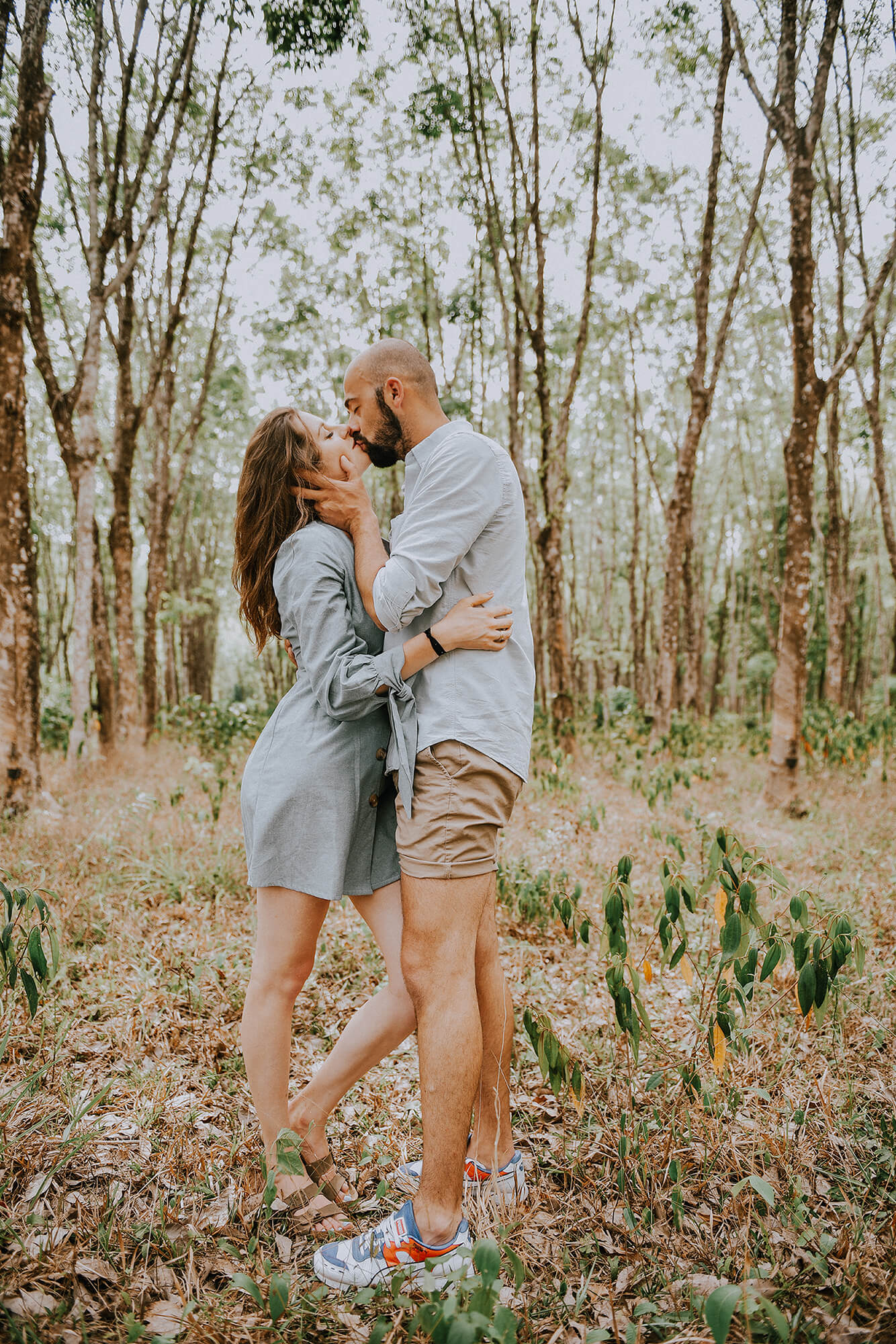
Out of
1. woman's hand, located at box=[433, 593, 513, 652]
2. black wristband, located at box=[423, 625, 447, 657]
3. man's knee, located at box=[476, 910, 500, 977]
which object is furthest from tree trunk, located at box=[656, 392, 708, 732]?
man's knee, located at box=[476, 910, 500, 977]

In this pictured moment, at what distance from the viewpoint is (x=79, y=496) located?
6.74 m

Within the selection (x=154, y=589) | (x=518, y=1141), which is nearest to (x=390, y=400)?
(x=518, y=1141)

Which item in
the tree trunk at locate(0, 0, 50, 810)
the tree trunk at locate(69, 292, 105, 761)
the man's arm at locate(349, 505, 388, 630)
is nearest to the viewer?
the man's arm at locate(349, 505, 388, 630)

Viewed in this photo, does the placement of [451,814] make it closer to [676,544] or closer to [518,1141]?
[518,1141]

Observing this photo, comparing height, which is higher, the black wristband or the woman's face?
the woman's face

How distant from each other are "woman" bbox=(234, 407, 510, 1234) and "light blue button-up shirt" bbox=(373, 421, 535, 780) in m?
0.06

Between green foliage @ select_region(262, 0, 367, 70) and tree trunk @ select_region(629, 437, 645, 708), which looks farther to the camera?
tree trunk @ select_region(629, 437, 645, 708)

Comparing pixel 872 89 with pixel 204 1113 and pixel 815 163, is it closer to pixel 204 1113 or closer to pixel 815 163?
pixel 815 163

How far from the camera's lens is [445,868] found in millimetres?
1781

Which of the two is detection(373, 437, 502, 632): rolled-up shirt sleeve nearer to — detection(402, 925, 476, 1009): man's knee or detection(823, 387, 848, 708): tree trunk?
detection(402, 925, 476, 1009): man's knee

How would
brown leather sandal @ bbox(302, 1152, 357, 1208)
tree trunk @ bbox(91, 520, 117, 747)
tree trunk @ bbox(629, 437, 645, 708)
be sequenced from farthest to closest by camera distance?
tree trunk @ bbox(629, 437, 645, 708) < tree trunk @ bbox(91, 520, 117, 747) < brown leather sandal @ bbox(302, 1152, 357, 1208)

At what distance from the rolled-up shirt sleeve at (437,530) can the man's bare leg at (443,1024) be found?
680 millimetres

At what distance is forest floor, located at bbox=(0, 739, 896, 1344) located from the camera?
1626 mm

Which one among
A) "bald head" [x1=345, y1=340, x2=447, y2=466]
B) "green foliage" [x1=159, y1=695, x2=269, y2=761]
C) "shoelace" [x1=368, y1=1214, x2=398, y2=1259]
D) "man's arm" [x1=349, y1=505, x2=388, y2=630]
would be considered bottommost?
"shoelace" [x1=368, y1=1214, x2=398, y2=1259]
